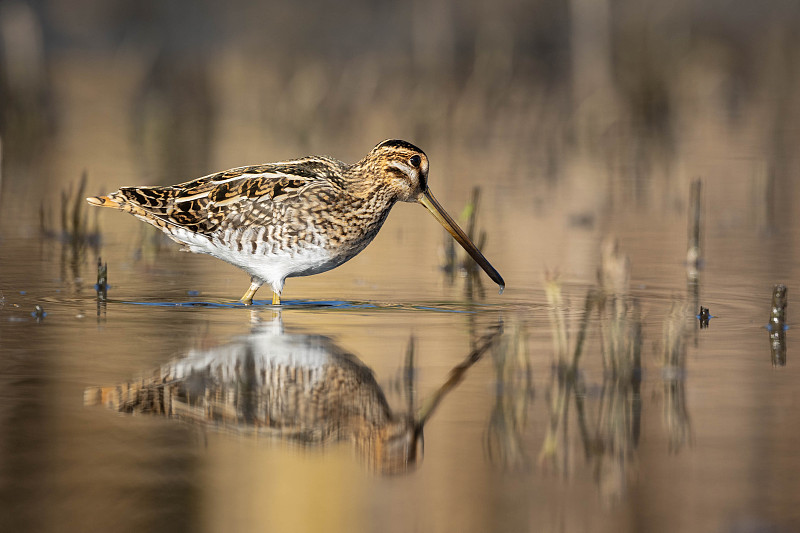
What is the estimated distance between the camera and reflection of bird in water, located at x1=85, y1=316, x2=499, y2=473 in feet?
18.7

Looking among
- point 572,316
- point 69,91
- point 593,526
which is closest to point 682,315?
point 572,316

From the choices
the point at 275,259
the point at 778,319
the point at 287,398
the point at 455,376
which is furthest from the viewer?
the point at 275,259

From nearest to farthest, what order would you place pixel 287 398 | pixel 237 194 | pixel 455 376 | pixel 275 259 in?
pixel 287 398 → pixel 455 376 → pixel 275 259 → pixel 237 194

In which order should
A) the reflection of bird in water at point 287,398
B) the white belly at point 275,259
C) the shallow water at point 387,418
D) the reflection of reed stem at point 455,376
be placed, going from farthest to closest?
the white belly at point 275,259
the reflection of reed stem at point 455,376
the reflection of bird in water at point 287,398
the shallow water at point 387,418

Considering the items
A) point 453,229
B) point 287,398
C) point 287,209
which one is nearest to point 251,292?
point 287,209

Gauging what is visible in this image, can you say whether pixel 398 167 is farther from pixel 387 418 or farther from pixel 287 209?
pixel 387 418

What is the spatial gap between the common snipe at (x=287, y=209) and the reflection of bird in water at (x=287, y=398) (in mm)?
1602

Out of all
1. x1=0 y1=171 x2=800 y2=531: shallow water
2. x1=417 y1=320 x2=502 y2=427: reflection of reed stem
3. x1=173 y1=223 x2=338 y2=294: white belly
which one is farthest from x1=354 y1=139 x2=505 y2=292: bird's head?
x1=417 y1=320 x2=502 y2=427: reflection of reed stem

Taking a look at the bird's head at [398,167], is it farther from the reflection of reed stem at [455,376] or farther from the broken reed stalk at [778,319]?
the broken reed stalk at [778,319]

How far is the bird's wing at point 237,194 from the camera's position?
29.3 feet

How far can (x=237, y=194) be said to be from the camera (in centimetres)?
902

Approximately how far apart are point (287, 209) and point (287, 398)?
2.86 metres

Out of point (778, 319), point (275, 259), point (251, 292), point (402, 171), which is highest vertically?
point (402, 171)

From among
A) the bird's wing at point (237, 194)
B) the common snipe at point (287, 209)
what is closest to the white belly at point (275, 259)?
the common snipe at point (287, 209)
